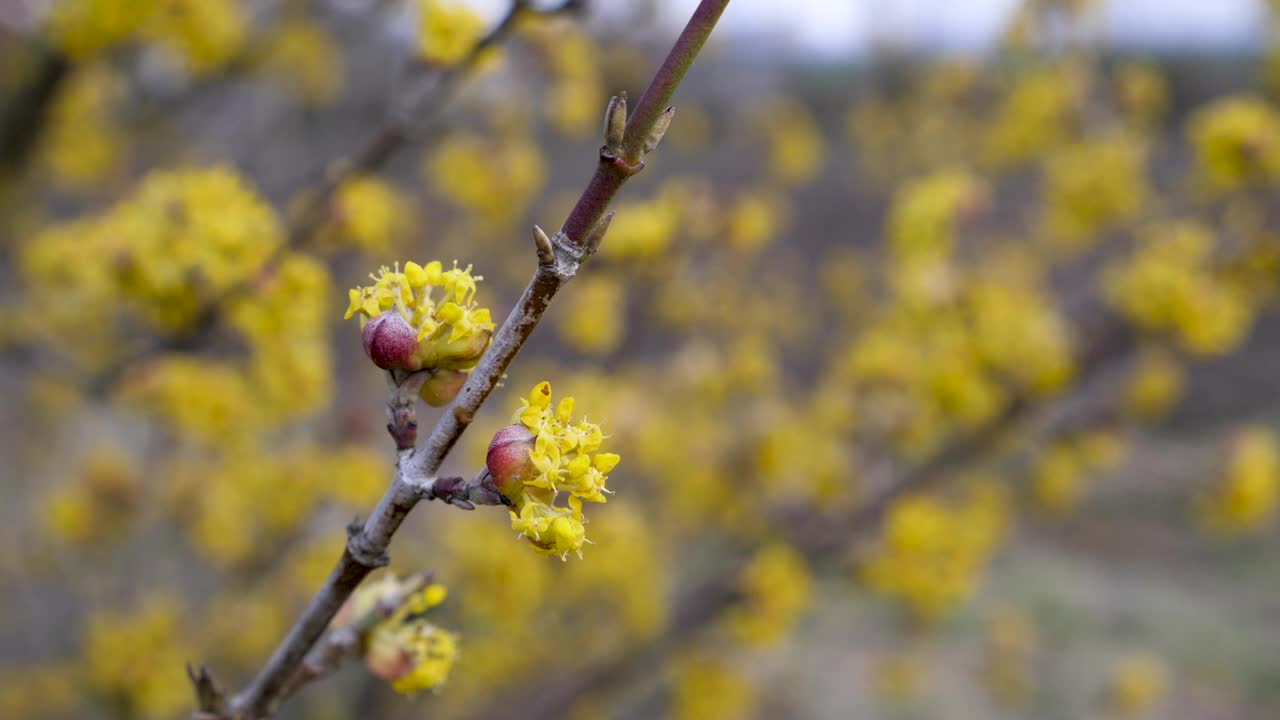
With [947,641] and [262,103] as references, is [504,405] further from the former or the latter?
[947,641]

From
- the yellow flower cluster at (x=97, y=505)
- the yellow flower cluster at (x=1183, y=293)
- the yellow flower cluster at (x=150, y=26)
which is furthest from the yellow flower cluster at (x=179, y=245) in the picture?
the yellow flower cluster at (x=1183, y=293)

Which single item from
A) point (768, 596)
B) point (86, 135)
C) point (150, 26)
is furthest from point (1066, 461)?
point (86, 135)

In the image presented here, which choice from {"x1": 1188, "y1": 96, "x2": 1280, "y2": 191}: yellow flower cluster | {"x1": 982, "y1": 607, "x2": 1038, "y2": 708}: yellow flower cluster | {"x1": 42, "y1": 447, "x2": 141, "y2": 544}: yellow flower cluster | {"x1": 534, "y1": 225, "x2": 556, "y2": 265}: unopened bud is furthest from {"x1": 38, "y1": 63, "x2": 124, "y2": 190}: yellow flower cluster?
{"x1": 982, "y1": 607, "x2": 1038, "y2": 708}: yellow flower cluster

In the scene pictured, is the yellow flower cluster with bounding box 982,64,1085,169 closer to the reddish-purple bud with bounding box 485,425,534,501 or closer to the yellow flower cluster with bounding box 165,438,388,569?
the yellow flower cluster with bounding box 165,438,388,569

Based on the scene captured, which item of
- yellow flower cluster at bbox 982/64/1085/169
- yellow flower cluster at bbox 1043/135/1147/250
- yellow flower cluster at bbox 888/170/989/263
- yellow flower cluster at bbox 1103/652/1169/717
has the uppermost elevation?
yellow flower cluster at bbox 982/64/1085/169

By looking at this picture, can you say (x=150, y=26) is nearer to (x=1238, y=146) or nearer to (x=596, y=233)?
(x=596, y=233)

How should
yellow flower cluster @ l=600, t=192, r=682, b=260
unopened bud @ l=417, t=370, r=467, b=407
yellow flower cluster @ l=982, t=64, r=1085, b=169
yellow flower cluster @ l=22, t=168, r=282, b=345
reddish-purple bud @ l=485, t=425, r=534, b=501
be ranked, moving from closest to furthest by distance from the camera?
reddish-purple bud @ l=485, t=425, r=534, b=501 → unopened bud @ l=417, t=370, r=467, b=407 → yellow flower cluster @ l=22, t=168, r=282, b=345 → yellow flower cluster @ l=600, t=192, r=682, b=260 → yellow flower cluster @ l=982, t=64, r=1085, b=169

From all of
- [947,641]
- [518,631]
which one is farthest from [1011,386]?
[947,641]
